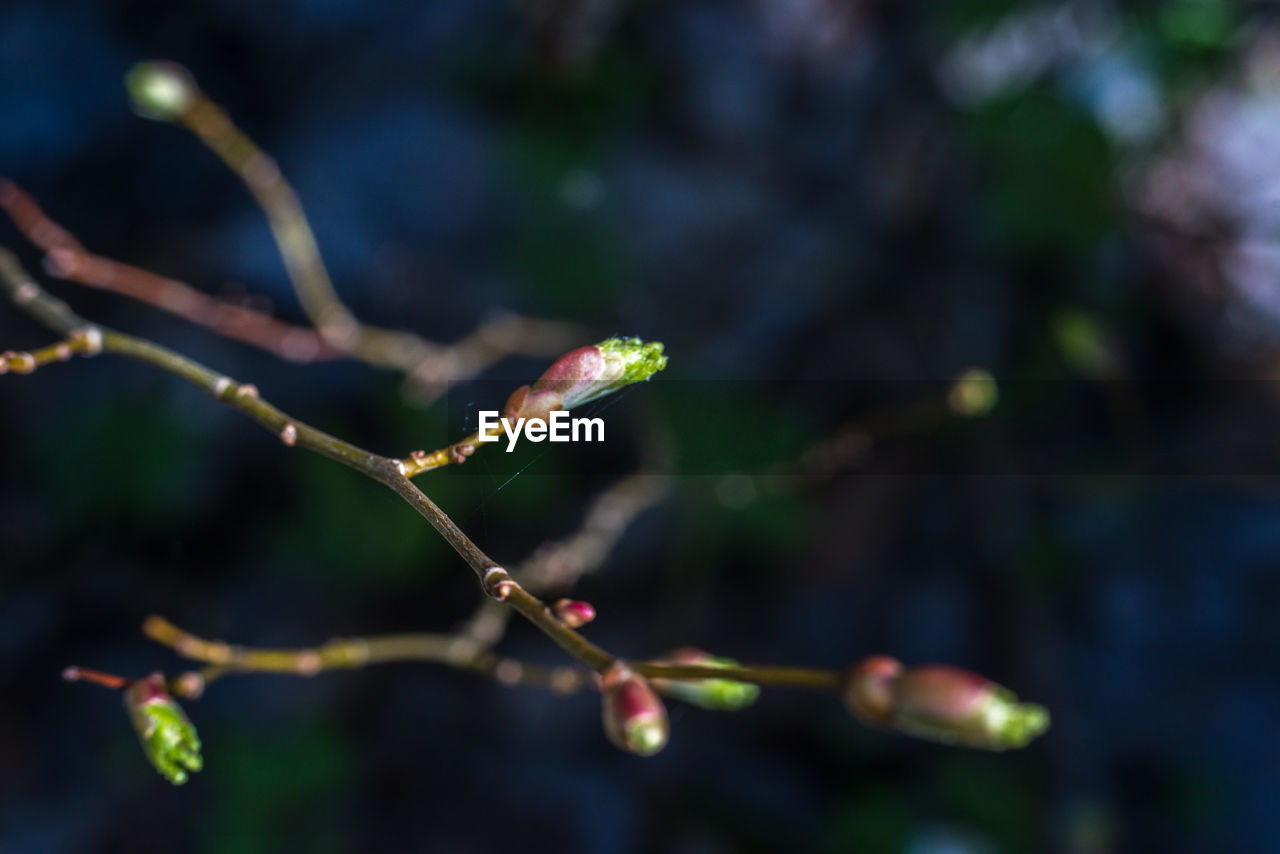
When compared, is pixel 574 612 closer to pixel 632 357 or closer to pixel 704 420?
pixel 632 357

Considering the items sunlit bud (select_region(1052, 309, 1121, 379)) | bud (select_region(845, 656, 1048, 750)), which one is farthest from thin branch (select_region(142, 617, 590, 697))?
sunlit bud (select_region(1052, 309, 1121, 379))

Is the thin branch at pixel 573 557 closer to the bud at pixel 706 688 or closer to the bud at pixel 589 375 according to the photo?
the bud at pixel 706 688

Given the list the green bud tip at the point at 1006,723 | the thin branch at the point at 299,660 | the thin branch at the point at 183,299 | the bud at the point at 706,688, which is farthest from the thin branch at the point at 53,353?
the thin branch at the point at 183,299

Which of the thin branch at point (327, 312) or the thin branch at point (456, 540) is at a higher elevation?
the thin branch at point (327, 312)

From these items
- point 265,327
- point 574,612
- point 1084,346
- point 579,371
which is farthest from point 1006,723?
point 265,327

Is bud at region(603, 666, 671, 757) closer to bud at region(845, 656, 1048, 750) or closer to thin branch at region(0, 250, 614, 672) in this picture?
thin branch at region(0, 250, 614, 672)
